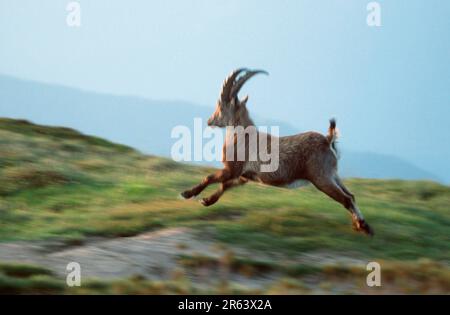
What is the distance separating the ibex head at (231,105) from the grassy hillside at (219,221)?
2.05 m

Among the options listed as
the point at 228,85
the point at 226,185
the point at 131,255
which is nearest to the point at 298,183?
the point at 226,185

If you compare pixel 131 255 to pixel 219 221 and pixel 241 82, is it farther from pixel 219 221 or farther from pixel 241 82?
pixel 241 82

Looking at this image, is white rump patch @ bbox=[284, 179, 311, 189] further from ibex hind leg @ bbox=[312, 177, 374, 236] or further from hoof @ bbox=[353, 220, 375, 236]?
hoof @ bbox=[353, 220, 375, 236]

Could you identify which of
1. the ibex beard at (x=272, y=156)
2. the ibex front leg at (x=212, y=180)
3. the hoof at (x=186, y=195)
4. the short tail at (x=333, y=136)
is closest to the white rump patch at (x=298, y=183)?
the ibex beard at (x=272, y=156)

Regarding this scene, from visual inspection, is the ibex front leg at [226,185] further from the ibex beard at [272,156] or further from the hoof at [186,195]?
the hoof at [186,195]

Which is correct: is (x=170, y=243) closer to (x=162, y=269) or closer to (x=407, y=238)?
(x=162, y=269)

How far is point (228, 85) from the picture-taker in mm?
15242

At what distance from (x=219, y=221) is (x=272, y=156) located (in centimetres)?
174

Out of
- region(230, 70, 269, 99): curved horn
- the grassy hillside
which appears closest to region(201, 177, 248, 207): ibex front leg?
the grassy hillside

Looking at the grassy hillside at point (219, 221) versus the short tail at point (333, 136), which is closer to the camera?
the grassy hillside at point (219, 221)

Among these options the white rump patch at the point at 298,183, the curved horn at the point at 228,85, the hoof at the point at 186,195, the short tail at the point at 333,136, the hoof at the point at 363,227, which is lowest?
the hoof at the point at 363,227

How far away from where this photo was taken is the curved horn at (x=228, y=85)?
15.1 metres

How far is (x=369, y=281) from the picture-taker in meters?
12.6

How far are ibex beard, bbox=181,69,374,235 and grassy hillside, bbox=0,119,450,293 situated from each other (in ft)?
2.90
